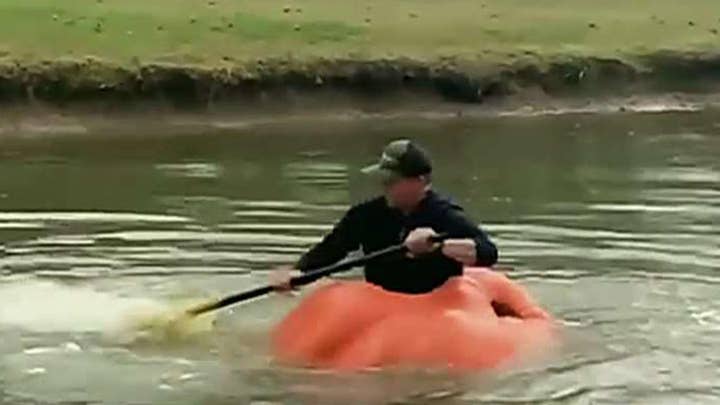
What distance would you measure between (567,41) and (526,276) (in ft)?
57.6

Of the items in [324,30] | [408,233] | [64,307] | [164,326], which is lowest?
[164,326]

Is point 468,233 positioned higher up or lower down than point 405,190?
lower down

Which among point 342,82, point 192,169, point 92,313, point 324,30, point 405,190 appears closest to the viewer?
point 405,190

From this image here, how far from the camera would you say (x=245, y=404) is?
11.2 m

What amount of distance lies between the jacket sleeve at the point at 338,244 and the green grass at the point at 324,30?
49.9 feet

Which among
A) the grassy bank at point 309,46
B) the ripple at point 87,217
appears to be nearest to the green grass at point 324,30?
the grassy bank at point 309,46

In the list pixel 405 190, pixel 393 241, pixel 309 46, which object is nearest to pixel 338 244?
pixel 393 241

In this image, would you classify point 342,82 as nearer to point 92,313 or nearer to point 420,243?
point 92,313

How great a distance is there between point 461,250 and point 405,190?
1.58ft

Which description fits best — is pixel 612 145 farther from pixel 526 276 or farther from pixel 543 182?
pixel 526 276

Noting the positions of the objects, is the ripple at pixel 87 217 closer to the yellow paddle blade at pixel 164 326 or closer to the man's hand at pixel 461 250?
the yellow paddle blade at pixel 164 326

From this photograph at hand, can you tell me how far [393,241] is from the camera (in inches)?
482

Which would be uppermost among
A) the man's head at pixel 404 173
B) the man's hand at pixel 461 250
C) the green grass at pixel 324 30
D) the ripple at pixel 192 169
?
the green grass at pixel 324 30

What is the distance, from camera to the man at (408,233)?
11742 mm
